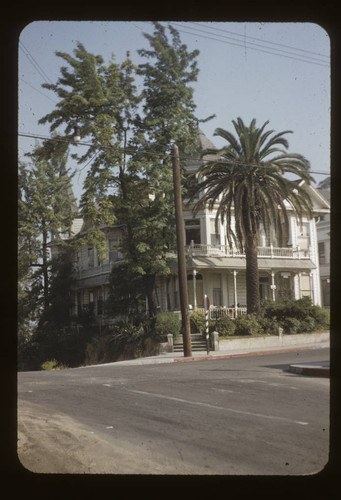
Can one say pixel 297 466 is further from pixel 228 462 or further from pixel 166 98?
pixel 166 98

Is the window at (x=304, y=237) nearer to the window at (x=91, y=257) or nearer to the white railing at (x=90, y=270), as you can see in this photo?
the white railing at (x=90, y=270)

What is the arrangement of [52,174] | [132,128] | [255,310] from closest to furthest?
1. [52,174]
2. [132,128]
3. [255,310]

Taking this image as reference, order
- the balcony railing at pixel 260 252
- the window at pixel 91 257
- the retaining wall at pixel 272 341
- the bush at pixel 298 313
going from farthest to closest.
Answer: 1. the window at pixel 91 257
2. the balcony railing at pixel 260 252
3. the bush at pixel 298 313
4. the retaining wall at pixel 272 341

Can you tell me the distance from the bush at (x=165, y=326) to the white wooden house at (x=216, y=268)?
145 inches

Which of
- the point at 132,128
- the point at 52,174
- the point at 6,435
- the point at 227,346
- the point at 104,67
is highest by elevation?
the point at 104,67

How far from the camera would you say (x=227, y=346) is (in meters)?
25.8

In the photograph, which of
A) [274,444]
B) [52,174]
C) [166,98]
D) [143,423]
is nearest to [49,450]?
[143,423]

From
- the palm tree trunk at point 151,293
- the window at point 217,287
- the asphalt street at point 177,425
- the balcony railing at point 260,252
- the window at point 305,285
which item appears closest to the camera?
the asphalt street at point 177,425

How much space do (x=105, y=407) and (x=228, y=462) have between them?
4.14 m

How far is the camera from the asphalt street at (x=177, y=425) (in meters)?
6.03

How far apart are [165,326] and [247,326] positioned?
→ 364 centimetres

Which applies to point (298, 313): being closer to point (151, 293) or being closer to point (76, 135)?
point (151, 293)

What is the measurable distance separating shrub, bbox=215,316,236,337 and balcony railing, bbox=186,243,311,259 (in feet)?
13.6

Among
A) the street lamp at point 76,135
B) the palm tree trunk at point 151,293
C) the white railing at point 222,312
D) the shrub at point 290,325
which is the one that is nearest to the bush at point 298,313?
the shrub at point 290,325
